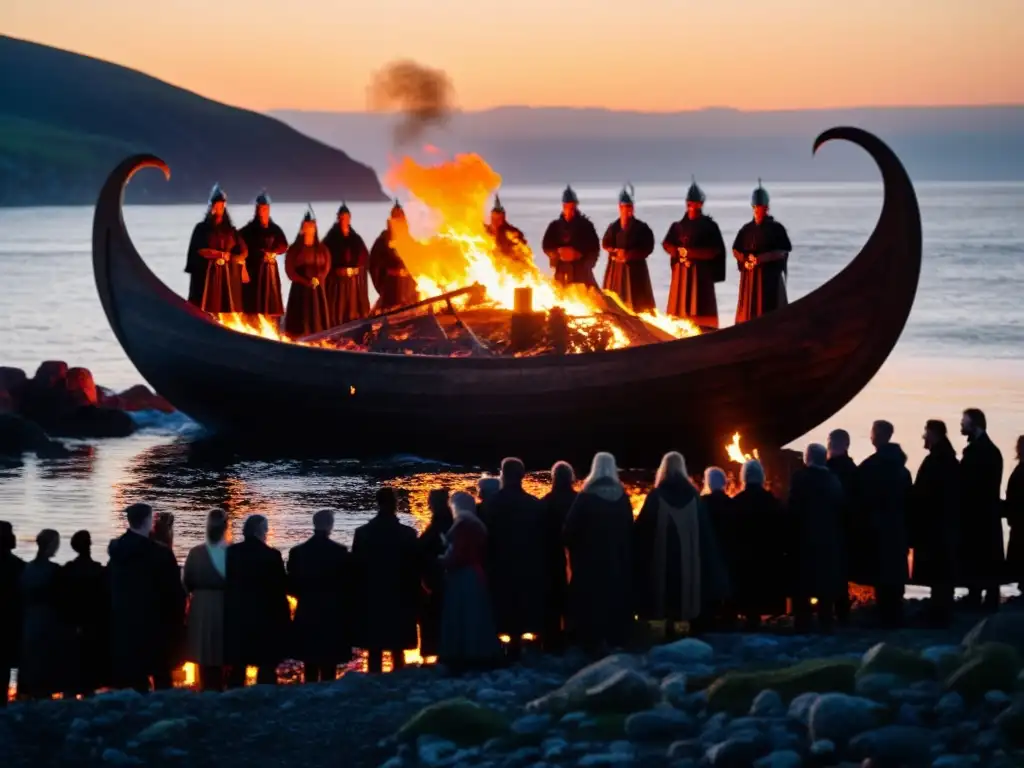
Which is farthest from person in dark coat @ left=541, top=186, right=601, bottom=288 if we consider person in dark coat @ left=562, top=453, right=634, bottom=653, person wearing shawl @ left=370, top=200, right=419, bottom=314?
person in dark coat @ left=562, top=453, right=634, bottom=653

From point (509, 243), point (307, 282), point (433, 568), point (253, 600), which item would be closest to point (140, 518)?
point (253, 600)

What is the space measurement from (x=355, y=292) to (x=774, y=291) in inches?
206

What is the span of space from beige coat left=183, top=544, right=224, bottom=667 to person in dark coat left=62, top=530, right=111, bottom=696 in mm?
455

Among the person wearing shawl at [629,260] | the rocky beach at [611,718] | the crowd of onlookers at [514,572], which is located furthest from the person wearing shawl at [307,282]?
the rocky beach at [611,718]

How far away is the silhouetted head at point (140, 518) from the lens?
1130 centimetres

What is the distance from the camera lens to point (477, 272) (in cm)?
2327

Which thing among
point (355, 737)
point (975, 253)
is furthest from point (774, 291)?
point (975, 253)

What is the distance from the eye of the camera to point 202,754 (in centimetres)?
1023

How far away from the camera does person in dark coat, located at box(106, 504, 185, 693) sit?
38.1 ft

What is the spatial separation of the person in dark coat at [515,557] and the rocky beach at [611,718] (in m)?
0.75

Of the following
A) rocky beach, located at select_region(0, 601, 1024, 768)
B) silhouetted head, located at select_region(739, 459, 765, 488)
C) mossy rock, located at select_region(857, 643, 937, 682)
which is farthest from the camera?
silhouetted head, located at select_region(739, 459, 765, 488)

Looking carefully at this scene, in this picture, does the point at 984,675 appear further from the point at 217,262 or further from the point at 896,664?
the point at 217,262

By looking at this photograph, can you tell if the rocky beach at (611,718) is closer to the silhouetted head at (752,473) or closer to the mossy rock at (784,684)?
the mossy rock at (784,684)

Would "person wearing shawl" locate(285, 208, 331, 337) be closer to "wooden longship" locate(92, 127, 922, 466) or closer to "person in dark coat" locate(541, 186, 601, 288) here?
"wooden longship" locate(92, 127, 922, 466)
